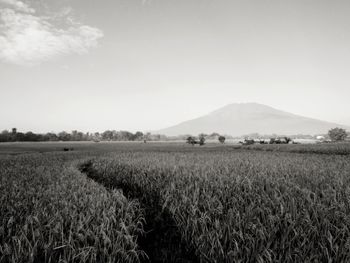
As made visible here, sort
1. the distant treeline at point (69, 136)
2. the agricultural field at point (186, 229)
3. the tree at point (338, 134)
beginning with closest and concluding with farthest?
the agricultural field at point (186, 229)
the tree at point (338, 134)
the distant treeline at point (69, 136)

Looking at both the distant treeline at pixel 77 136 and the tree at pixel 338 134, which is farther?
the distant treeline at pixel 77 136

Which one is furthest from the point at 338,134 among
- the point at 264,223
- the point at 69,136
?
the point at 69,136

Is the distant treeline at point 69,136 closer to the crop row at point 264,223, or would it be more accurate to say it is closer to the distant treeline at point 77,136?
the distant treeline at point 77,136

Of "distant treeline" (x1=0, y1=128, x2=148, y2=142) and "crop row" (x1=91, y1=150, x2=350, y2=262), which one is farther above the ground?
"distant treeline" (x1=0, y1=128, x2=148, y2=142)

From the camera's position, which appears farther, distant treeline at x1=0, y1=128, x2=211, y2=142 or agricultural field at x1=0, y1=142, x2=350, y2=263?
distant treeline at x1=0, y1=128, x2=211, y2=142

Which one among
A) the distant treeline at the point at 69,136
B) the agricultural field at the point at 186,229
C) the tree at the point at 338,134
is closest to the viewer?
the agricultural field at the point at 186,229

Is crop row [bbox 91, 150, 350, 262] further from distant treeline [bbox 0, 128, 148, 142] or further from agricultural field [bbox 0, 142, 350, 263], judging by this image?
distant treeline [bbox 0, 128, 148, 142]

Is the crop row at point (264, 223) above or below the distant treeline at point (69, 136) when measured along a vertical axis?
below

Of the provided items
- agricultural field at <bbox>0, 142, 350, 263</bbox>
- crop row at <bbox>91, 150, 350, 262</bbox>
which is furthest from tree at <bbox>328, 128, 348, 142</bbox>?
agricultural field at <bbox>0, 142, 350, 263</bbox>

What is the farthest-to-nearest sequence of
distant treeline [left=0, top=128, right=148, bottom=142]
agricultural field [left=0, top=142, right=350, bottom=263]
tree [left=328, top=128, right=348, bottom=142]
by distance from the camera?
distant treeline [left=0, top=128, right=148, bottom=142] → tree [left=328, top=128, right=348, bottom=142] → agricultural field [left=0, top=142, right=350, bottom=263]

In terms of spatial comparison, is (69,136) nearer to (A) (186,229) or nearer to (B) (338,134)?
(B) (338,134)

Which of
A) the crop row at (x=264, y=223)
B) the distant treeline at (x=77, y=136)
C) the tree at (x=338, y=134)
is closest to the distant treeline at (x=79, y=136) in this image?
the distant treeline at (x=77, y=136)

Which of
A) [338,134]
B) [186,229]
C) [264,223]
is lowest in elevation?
[186,229]

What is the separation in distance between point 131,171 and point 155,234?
5.24 m
